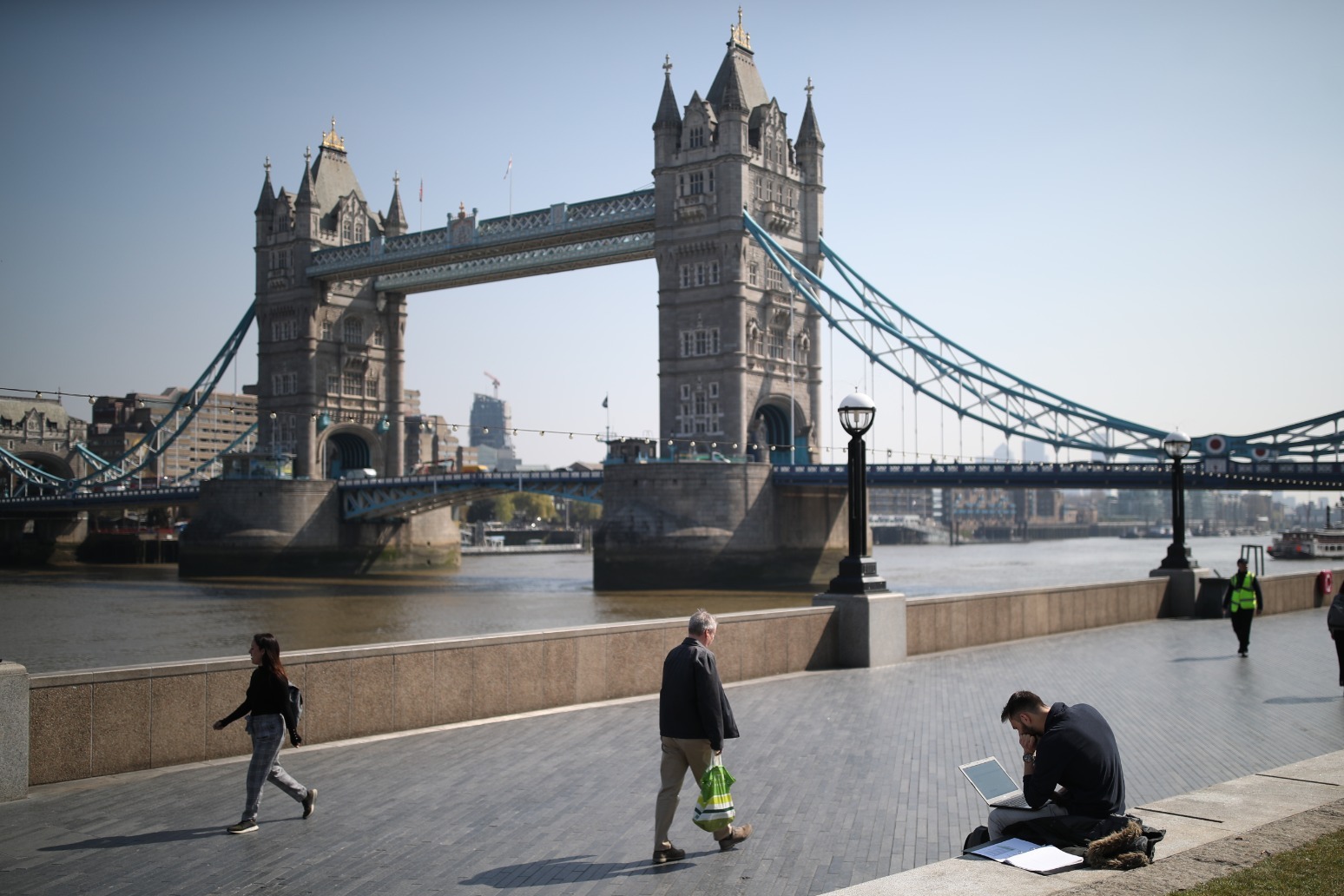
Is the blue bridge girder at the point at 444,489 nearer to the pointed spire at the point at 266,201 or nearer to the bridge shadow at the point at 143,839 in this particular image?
the pointed spire at the point at 266,201

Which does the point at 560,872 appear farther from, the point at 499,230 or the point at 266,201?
the point at 266,201

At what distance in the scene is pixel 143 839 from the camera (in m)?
7.39

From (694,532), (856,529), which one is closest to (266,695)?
→ (856,529)

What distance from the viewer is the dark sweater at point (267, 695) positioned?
7820mm

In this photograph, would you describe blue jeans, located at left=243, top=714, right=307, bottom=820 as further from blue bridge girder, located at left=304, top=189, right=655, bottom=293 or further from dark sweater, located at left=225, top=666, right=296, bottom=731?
blue bridge girder, located at left=304, top=189, right=655, bottom=293

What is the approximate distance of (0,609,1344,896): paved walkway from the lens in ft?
22.1

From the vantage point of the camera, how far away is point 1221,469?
4525cm

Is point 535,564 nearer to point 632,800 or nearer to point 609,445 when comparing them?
point 609,445

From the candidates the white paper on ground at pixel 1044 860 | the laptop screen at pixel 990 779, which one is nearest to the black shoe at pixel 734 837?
the laptop screen at pixel 990 779

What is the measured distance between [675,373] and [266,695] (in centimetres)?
4780

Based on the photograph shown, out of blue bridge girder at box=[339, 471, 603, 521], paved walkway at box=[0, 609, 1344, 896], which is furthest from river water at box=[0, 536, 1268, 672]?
paved walkway at box=[0, 609, 1344, 896]

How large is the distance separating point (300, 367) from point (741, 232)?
2793cm

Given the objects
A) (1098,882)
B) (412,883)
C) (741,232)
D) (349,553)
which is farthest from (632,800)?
(349,553)

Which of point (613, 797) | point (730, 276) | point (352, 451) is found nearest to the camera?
point (613, 797)
